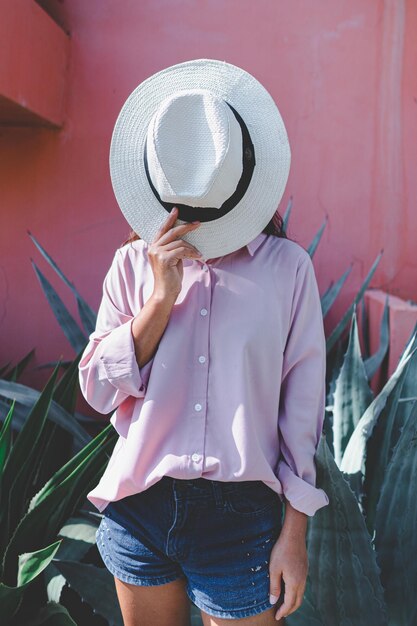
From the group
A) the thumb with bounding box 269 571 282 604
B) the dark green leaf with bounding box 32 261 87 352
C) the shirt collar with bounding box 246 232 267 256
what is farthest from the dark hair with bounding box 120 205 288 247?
the dark green leaf with bounding box 32 261 87 352

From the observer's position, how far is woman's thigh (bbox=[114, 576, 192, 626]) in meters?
1.08

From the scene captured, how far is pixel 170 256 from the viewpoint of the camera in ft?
3.43

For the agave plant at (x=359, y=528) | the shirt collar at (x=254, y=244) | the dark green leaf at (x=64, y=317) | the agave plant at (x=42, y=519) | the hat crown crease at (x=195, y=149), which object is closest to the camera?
the hat crown crease at (x=195, y=149)

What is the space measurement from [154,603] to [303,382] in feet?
1.48

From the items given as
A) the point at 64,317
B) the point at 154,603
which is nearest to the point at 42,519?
the point at 154,603

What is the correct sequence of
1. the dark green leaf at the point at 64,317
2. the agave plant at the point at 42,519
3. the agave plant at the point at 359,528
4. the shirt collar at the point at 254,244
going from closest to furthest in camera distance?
the shirt collar at the point at 254,244
the agave plant at the point at 359,528
the agave plant at the point at 42,519
the dark green leaf at the point at 64,317

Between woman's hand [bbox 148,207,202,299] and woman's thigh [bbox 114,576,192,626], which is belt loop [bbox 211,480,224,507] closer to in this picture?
woman's thigh [bbox 114,576,192,626]

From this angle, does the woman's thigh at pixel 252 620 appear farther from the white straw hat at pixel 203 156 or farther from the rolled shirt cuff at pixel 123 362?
the white straw hat at pixel 203 156

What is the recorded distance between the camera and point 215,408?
107 cm

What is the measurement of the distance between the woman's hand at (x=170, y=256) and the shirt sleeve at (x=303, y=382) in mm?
199

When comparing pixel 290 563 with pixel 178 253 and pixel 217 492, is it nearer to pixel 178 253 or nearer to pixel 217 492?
pixel 217 492

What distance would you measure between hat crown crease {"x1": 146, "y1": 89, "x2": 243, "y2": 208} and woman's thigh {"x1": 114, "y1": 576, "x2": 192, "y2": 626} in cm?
65

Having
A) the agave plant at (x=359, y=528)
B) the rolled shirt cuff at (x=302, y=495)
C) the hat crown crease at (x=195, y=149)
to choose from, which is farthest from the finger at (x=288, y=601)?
the hat crown crease at (x=195, y=149)

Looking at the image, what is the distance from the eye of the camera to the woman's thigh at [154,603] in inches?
42.6
